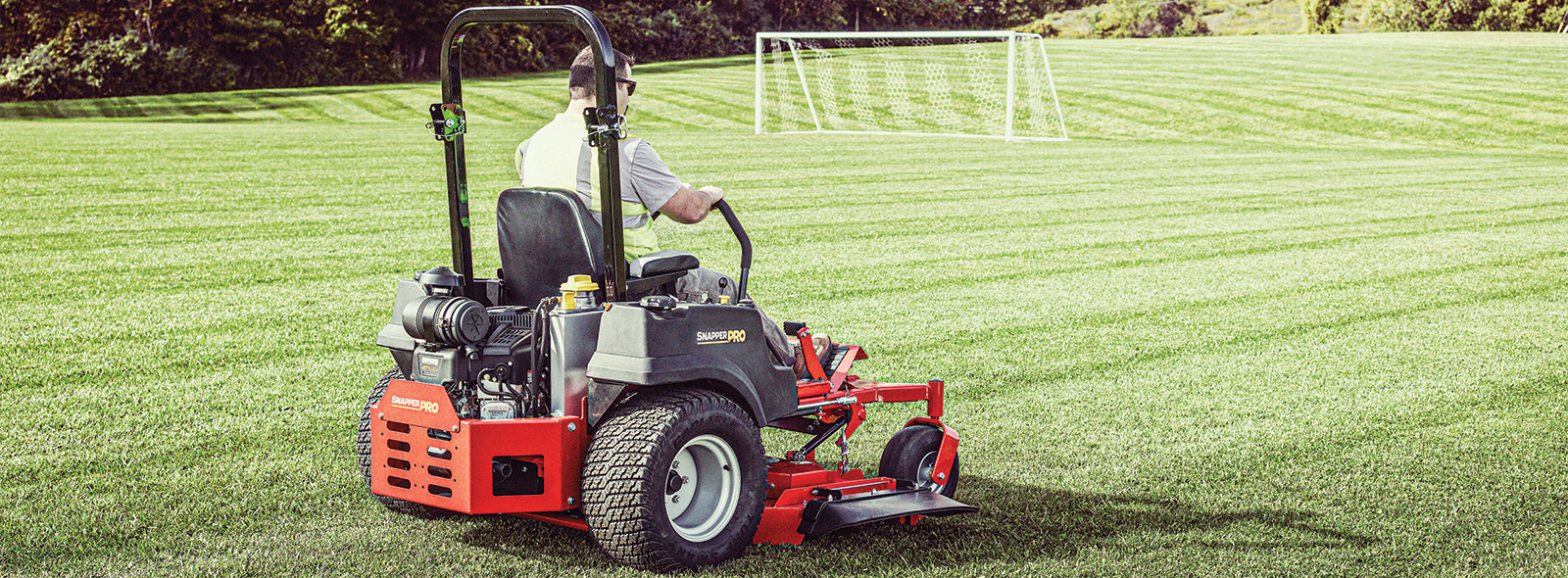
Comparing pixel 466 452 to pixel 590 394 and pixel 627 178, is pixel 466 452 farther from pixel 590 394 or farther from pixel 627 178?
pixel 627 178

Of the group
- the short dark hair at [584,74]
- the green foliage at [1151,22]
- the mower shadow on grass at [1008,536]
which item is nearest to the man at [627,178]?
the short dark hair at [584,74]

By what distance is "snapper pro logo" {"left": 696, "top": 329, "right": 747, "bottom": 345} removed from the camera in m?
4.02

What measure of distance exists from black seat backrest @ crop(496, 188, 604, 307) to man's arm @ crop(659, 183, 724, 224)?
0.98ft

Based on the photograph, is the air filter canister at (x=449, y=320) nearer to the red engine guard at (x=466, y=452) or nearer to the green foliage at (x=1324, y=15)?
the red engine guard at (x=466, y=452)

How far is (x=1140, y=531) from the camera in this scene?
4.49 m

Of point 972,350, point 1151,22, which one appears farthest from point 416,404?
point 1151,22

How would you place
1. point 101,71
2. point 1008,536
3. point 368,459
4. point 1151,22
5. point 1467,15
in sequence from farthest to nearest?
1. point 1151,22
2. point 1467,15
3. point 101,71
4. point 368,459
5. point 1008,536

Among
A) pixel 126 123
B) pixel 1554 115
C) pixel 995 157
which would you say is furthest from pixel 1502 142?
pixel 126 123

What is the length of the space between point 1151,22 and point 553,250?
58.4 metres

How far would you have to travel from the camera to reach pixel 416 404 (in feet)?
12.8

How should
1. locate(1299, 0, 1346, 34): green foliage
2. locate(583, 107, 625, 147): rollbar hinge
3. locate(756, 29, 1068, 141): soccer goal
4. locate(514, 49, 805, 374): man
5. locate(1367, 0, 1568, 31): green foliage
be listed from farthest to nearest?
locate(1299, 0, 1346, 34): green foliage → locate(1367, 0, 1568, 31): green foliage → locate(756, 29, 1068, 141): soccer goal → locate(514, 49, 805, 374): man → locate(583, 107, 625, 147): rollbar hinge

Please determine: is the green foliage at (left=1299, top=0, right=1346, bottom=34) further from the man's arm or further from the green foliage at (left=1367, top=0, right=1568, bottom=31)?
the man's arm

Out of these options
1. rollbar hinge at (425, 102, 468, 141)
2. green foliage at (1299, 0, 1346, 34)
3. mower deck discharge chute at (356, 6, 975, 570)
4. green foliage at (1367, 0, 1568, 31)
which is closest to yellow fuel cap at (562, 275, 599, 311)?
mower deck discharge chute at (356, 6, 975, 570)

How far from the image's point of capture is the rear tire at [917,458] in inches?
187
